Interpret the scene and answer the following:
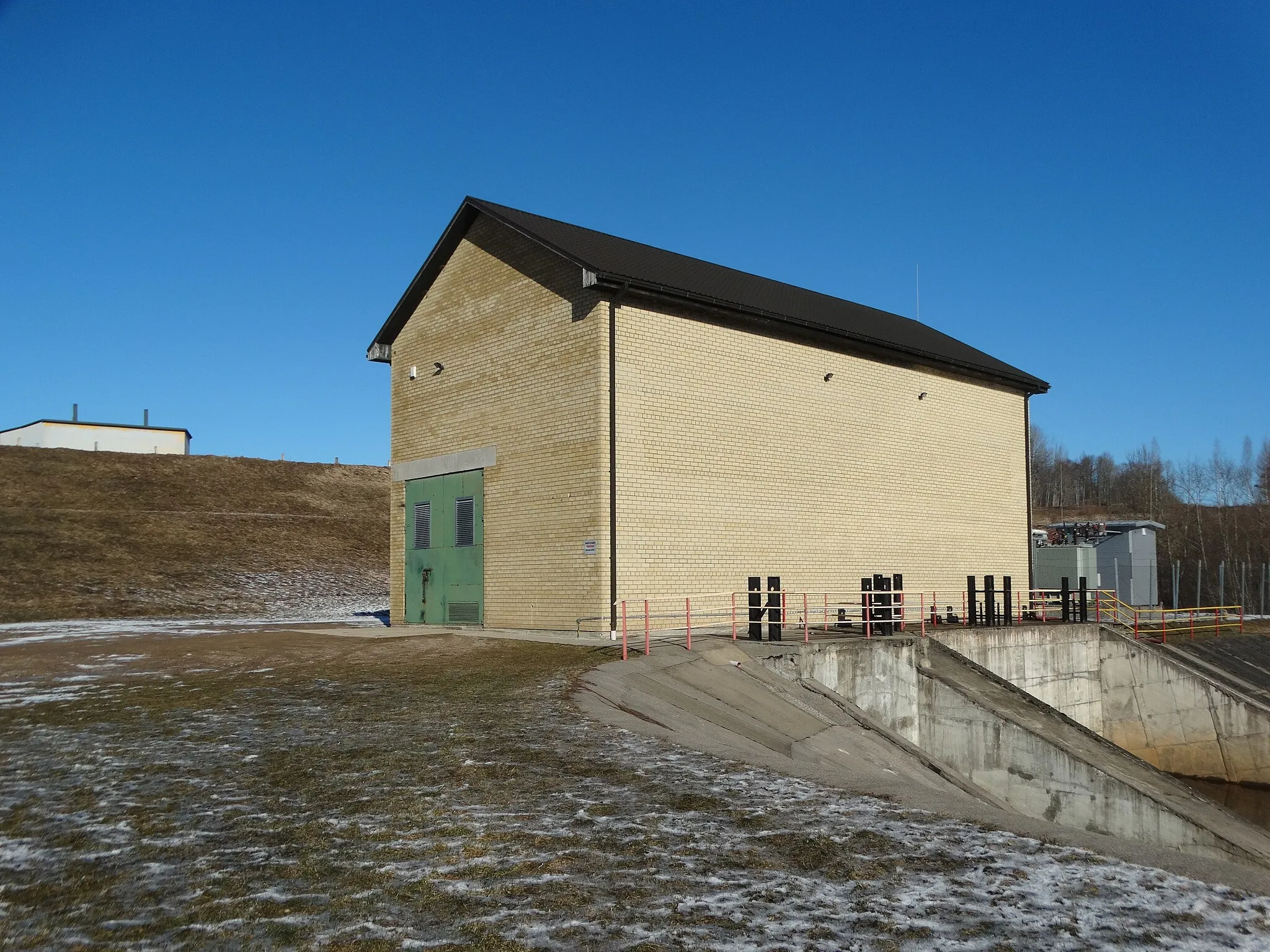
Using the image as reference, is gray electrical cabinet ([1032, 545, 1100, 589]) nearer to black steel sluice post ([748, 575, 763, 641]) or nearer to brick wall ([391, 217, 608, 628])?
black steel sluice post ([748, 575, 763, 641])

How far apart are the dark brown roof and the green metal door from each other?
13.5 feet

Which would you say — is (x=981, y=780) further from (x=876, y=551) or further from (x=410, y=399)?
(x=410, y=399)

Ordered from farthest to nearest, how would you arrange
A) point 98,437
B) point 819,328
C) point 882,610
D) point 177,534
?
point 98,437 < point 177,534 < point 819,328 < point 882,610

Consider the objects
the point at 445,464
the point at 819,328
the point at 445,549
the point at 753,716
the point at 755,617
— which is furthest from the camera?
the point at 445,464

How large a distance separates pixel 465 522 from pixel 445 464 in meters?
1.51


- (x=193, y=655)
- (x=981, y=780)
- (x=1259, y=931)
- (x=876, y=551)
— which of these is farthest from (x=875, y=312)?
(x=1259, y=931)

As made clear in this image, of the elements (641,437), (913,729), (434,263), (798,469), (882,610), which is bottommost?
(913,729)

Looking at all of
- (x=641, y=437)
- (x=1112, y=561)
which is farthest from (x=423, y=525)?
(x=1112, y=561)

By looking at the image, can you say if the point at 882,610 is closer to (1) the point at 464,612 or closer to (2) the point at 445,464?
(1) the point at 464,612

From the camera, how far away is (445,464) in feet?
71.6

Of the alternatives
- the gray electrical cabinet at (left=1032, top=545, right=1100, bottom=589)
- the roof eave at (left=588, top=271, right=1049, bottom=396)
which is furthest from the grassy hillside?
the gray electrical cabinet at (left=1032, top=545, right=1100, bottom=589)

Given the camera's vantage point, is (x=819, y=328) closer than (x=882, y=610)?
No

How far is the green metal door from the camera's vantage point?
20.8 meters

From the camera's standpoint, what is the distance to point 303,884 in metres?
4.92
